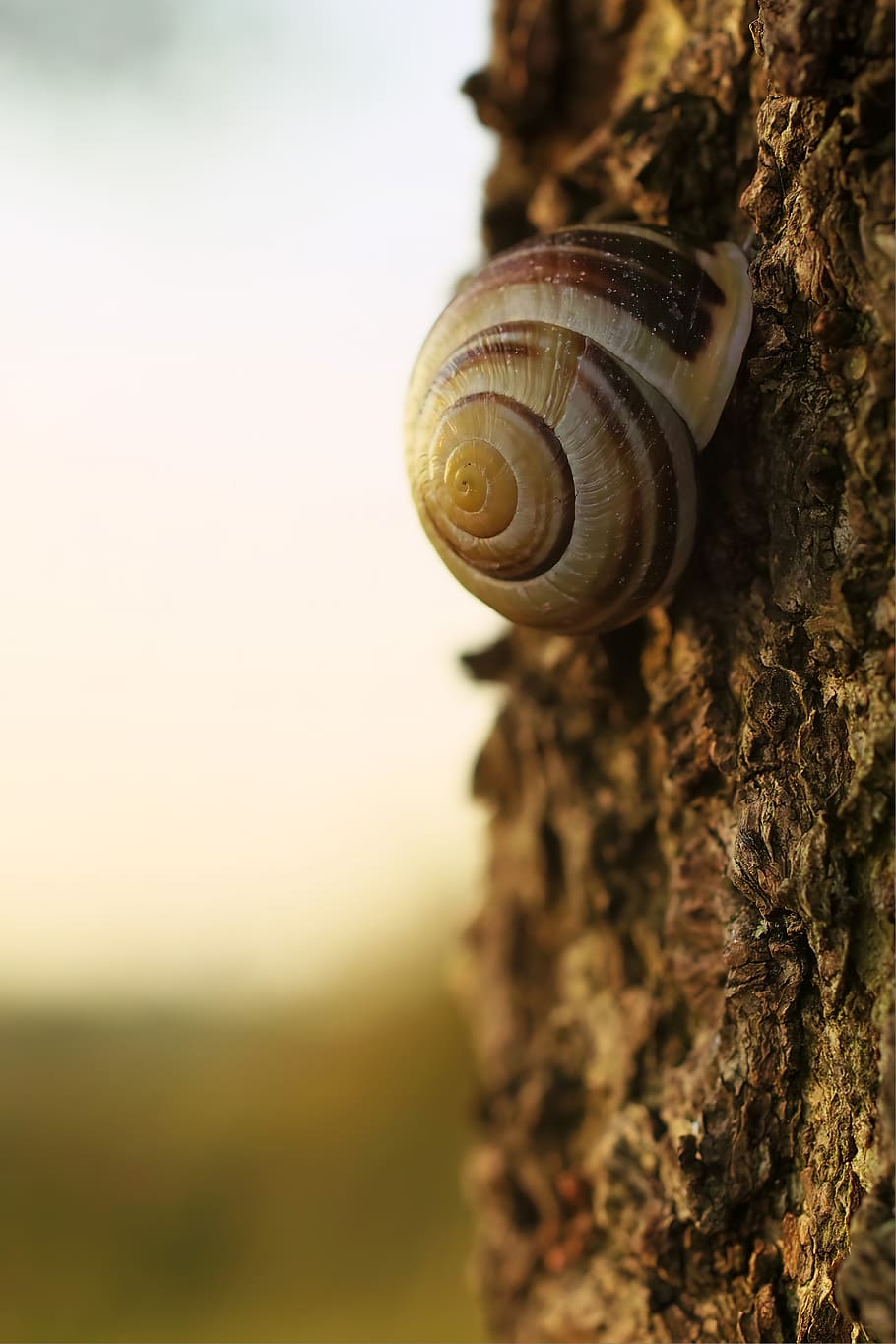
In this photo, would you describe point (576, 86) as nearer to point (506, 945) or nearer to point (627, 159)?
point (627, 159)

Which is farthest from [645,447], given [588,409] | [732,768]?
[732,768]

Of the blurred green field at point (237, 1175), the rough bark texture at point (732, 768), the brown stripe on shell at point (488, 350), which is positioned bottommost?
the blurred green field at point (237, 1175)

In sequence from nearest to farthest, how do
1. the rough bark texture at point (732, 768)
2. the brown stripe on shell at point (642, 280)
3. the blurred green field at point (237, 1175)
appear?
the rough bark texture at point (732, 768)
the brown stripe on shell at point (642, 280)
the blurred green field at point (237, 1175)

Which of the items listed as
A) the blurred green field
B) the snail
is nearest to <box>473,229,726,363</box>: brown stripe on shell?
the snail

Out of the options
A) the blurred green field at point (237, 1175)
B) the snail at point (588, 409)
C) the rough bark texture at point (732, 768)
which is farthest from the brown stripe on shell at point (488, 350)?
the blurred green field at point (237, 1175)

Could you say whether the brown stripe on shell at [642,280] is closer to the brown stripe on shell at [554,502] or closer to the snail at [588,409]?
the snail at [588,409]

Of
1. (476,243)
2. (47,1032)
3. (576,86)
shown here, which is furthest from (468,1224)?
(576,86)

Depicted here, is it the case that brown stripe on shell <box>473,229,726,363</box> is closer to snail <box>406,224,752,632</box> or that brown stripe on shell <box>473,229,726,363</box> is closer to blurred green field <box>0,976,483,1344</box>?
snail <box>406,224,752,632</box>
